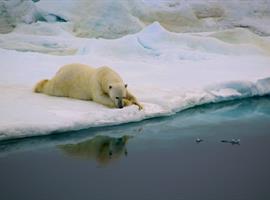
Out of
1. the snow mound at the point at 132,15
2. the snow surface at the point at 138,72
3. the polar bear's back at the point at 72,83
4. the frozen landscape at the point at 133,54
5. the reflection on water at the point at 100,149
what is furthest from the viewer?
the snow mound at the point at 132,15

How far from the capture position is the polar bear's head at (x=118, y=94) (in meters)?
4.79

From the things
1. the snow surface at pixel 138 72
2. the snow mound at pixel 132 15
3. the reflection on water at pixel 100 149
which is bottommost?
the snow mound at pixel 132 15

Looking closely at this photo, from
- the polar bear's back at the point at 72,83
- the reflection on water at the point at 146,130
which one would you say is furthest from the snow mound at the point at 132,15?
the reflection on water at the point at 146,130

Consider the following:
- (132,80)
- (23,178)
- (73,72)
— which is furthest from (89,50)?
(23,178)

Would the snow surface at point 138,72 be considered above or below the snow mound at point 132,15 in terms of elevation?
above

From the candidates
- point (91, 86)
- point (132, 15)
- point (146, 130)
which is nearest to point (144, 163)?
point (146, 130)

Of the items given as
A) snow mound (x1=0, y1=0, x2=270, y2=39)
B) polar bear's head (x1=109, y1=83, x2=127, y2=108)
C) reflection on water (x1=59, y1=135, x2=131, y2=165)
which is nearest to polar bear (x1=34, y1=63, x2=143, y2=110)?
polar bear's head (x1=109, y1=83, x2=127, y2=108)

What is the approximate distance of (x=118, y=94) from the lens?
15.8 ft

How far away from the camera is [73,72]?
543 centimetres

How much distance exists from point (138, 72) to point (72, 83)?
1.82m

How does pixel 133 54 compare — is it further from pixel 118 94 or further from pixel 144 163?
pixel 144 163

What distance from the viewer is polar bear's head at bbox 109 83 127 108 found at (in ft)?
15.7

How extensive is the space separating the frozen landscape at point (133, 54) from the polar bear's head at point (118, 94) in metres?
0.15

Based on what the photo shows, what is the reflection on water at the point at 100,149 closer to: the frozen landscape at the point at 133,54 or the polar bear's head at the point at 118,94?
the frozen landscape at the point at 133,54
